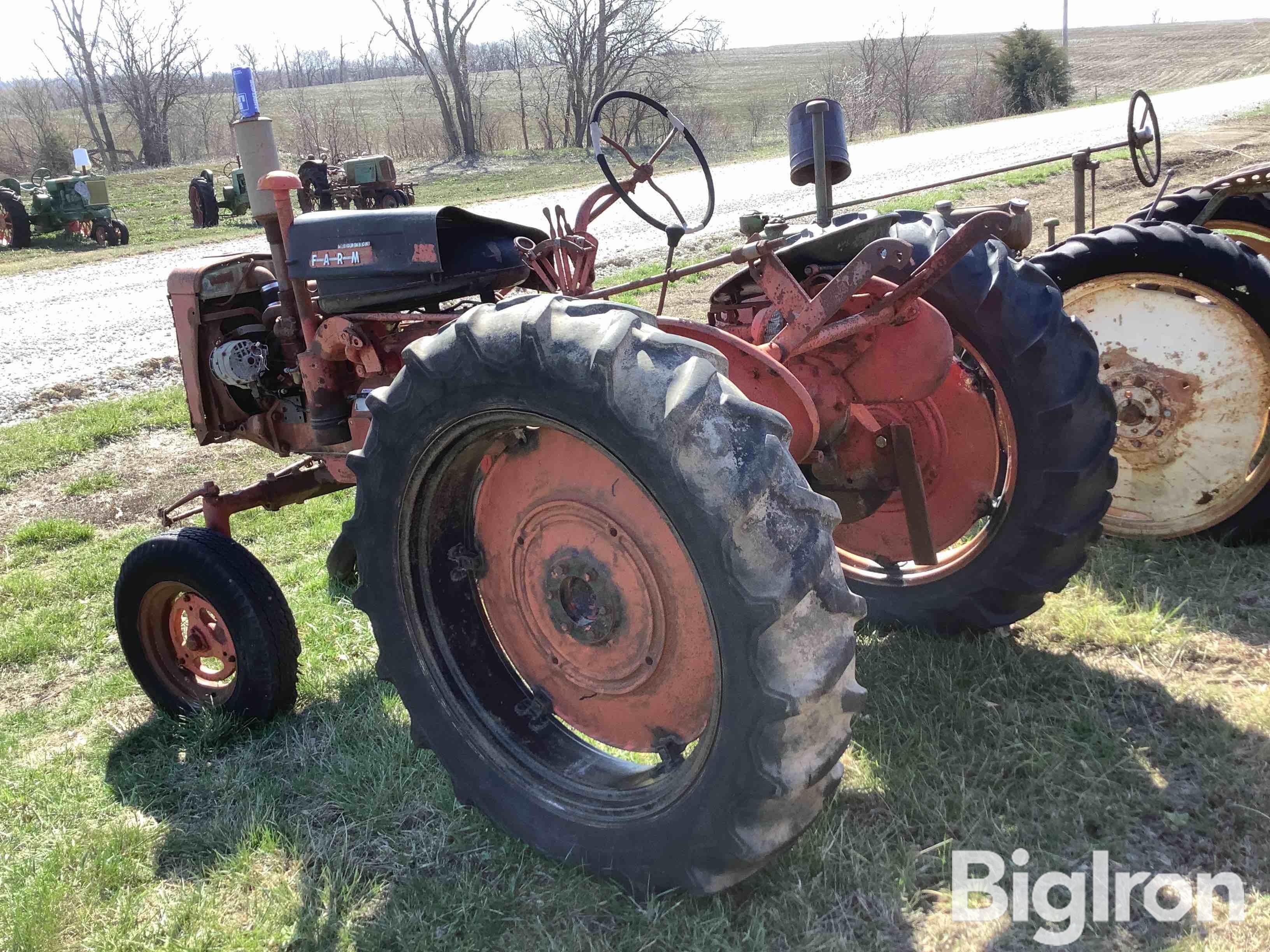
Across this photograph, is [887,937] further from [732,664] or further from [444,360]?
[444,360]

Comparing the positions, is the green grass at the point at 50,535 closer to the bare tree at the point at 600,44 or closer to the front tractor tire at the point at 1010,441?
the front tractor tire at the point at 1010,441

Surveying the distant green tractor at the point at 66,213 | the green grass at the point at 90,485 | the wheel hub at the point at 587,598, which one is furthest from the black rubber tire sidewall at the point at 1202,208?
the distant green tractor at the point at 66,213

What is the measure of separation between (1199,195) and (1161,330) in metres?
0.94

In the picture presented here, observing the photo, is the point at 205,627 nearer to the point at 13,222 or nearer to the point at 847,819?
the point at 847,819

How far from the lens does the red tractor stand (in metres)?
1.83

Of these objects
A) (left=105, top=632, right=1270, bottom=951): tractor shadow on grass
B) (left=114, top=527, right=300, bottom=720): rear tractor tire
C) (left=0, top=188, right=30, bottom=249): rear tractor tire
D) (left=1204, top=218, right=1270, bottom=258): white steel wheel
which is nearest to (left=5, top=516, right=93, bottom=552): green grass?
(left=114, top=527, right=300, bottom=720): rear tractor tire

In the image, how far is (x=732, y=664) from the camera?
1.82m

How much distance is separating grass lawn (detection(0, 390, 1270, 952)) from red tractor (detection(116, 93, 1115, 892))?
166 mm

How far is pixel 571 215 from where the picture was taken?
15.1 metres

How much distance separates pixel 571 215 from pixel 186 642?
12593 millimetres

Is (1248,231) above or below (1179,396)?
above

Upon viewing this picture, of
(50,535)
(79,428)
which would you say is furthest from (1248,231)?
(79,428)

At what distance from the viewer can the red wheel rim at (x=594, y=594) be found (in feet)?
7.07

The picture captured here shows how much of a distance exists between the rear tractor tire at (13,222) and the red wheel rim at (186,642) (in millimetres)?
17445
